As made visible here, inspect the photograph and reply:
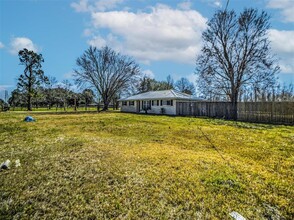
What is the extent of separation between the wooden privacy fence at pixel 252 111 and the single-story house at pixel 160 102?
1905mm

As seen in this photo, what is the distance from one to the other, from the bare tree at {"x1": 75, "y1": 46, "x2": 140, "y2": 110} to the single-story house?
3.94 meters

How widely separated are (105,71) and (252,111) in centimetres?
2213

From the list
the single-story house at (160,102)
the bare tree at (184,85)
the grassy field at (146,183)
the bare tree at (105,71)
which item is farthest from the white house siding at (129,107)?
the bare tree at (184,85)

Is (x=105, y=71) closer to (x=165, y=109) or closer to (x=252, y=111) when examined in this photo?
(x=165, y=109)

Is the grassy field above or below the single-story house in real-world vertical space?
below

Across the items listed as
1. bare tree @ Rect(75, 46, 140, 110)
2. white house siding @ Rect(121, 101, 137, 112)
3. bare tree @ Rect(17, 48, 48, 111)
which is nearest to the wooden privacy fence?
white house siding @ Rect(121, 101, 137, 112)

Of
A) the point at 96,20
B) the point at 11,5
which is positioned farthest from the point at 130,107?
the point at 11,5

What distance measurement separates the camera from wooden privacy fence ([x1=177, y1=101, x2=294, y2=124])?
11516 mm

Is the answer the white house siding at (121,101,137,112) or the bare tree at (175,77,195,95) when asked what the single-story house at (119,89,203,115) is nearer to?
the white house siding at (121,101,137,112)

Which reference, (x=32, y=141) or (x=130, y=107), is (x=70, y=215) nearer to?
(x=32, y=141)

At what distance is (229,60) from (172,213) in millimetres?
17918

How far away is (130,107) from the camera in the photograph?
27.1m

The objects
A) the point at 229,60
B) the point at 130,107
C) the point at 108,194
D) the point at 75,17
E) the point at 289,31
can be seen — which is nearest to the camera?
the point at 108,194

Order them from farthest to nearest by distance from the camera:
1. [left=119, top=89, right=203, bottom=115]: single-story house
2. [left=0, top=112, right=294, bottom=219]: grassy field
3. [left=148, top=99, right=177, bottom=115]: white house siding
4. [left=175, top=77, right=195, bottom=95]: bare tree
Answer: [left=175, top=77, right=195, bottom=95]: bare tree → [left=119, top=89, right=203, bottom=115]: single-story house → [left=148, top=99, right=177, bottom=115]: white house siding → [left=0, top=112, right=294, bottom=219]: grassy field
